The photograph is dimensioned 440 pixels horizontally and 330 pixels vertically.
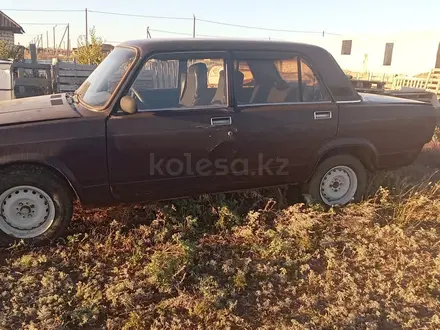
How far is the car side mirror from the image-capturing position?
133 inches

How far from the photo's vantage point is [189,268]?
3.26 m

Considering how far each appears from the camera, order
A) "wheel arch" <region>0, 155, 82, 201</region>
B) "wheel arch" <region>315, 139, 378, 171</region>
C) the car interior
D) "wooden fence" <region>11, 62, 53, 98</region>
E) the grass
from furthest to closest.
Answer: "wooden fence" <region>11, 62, 53, 98</region>, "wheel arch" <region>315, 139, 378, 171</region>, the car interior, "wheel arch" <region>0, 155, 82, 201</region>, the grass

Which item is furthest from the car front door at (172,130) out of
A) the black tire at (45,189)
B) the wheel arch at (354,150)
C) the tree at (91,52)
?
the tree at (91,52)

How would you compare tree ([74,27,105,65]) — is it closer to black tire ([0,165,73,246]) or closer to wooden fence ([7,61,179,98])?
wooden fence ([7,61,179,98])

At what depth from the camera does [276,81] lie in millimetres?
4062

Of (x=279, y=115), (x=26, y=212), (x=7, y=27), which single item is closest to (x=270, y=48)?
(x=279, y=115)

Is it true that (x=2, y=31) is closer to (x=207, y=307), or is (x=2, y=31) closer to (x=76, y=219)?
(x=76, y=219)

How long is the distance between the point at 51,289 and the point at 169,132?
160 centimetres

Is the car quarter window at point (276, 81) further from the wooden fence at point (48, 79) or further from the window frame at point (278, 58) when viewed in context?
the wooden fence at point (48, 79)

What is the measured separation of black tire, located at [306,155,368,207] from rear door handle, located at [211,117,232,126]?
50.2 inches

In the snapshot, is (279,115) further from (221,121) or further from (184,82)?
(184,82)

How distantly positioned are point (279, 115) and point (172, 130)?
3.62ft

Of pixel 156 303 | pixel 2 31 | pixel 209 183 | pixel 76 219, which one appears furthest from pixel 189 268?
pixel 2 31

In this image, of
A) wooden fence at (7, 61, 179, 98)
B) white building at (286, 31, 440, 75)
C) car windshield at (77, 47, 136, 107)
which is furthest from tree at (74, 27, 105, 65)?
white building at (286, 31, 440, 75)
